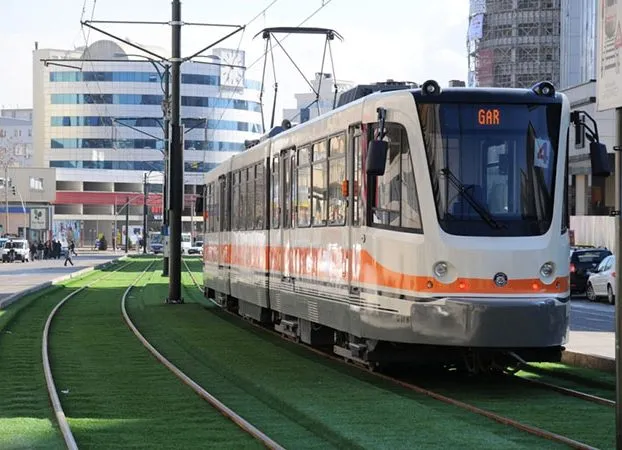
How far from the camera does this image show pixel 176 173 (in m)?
32.2

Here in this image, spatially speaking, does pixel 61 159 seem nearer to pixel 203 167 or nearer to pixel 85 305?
pixel 203 167

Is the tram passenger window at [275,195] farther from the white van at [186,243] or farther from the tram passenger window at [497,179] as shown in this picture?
the white van at [186,243]

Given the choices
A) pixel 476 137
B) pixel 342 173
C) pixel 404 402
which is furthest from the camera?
pixel 342 173

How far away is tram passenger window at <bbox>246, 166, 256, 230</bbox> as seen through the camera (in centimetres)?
2314

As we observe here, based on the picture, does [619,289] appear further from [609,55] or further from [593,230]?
[593,230]

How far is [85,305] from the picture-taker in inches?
1280

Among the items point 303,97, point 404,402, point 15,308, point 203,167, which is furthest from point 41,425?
point 303,97

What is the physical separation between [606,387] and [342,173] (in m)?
3.99

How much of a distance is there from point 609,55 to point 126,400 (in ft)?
22.8

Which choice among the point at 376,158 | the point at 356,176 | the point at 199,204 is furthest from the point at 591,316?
the point at 376,158

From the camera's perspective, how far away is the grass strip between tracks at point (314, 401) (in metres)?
10.9

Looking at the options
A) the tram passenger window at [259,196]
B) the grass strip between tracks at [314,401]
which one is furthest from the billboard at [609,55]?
the tram passenger window at [259,196]

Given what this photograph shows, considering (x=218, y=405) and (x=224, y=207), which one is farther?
(x=224, y=207)

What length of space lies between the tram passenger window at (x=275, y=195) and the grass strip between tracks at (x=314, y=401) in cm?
192
